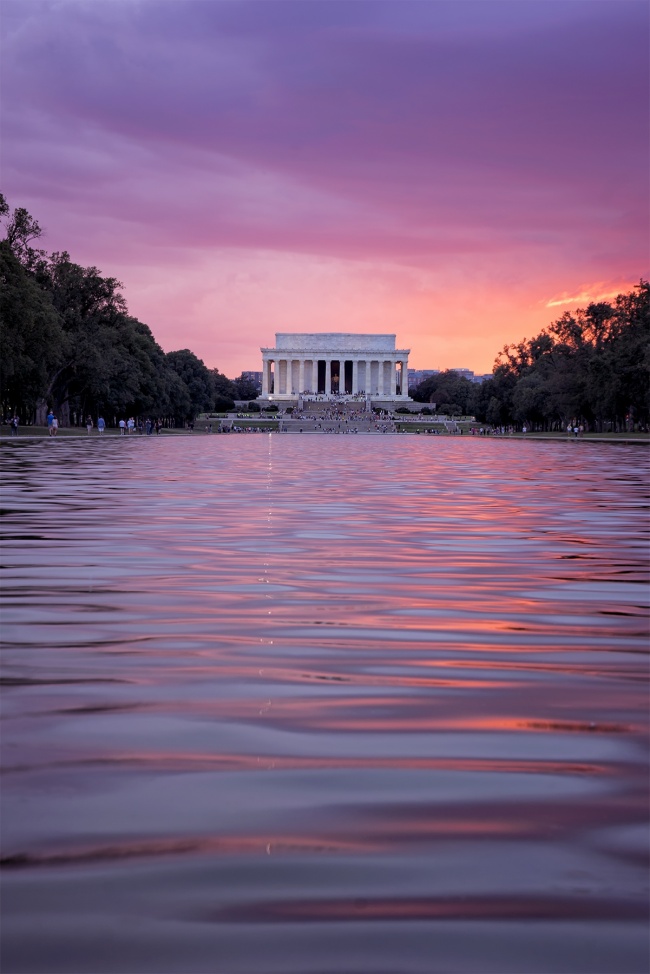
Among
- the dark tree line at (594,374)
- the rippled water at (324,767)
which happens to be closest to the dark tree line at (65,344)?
the dark tree line at (594,374)

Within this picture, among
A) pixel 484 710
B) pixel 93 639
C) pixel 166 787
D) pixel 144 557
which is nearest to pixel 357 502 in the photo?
pixel 144 557

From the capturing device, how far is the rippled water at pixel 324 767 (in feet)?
11.1

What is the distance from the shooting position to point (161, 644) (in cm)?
789

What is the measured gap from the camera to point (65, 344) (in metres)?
74.2

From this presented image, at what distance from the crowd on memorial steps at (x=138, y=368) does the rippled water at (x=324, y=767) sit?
55.4 m

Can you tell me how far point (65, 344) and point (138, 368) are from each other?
1081 inches

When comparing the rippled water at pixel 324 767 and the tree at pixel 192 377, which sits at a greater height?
the tree at pixel 192 377

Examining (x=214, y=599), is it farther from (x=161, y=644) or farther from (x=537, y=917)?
(x=537, y=917)

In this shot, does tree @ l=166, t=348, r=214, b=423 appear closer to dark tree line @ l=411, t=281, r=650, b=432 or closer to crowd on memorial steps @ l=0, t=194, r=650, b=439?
crowd on memorial steps @ l=0, t=194, r=650, b=439

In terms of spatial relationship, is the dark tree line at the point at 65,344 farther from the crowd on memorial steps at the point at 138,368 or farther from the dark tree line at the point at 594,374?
the dark tree line at the point at 594,374

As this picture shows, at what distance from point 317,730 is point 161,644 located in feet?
8.22

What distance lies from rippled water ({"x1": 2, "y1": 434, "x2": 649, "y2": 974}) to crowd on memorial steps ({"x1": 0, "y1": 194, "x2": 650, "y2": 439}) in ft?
182

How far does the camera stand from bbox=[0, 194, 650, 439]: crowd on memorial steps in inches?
2746

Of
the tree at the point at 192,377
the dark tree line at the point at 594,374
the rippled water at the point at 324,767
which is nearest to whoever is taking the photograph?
the rippled water at the point at 324,767
